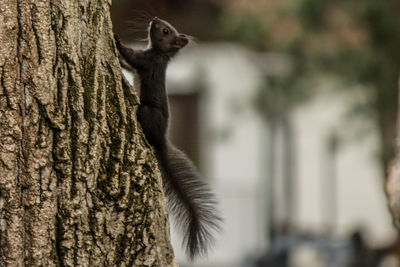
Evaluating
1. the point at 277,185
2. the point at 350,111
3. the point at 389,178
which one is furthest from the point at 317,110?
the point at 389,178

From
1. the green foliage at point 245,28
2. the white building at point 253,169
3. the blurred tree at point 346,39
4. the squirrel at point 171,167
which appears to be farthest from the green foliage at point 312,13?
the squirrel at point 171,167

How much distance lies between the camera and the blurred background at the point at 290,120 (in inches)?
405

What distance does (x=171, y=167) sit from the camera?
3752 millimetres

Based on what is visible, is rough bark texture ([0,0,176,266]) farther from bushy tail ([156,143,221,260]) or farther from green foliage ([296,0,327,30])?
green foliage ([296,0,327,30])

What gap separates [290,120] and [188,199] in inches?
485

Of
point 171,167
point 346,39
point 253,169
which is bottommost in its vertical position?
point 253,169

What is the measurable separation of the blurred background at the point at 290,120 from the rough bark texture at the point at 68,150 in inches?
171

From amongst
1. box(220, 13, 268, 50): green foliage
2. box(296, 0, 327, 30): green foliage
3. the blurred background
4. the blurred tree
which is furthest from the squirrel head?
box(220, 13, 268, 50): green foliage

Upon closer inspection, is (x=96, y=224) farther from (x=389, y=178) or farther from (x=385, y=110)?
(x=385, y=110)

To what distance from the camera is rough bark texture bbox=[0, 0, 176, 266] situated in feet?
9.65

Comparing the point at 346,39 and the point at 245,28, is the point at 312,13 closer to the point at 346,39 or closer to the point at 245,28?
the point at 346,39

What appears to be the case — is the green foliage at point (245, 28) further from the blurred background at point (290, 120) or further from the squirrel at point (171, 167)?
the squirrel at point (171, 167)

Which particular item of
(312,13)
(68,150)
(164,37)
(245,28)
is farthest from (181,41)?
(245,28)

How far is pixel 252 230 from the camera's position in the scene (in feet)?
48.1
